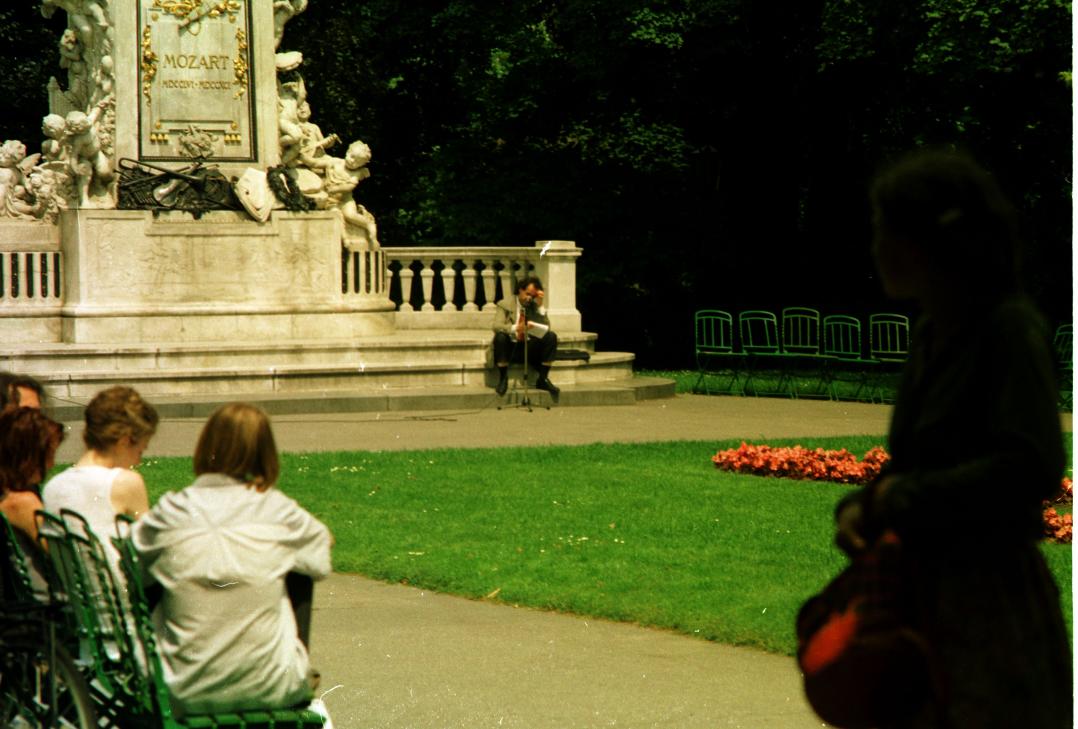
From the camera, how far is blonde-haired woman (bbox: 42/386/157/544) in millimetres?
5617

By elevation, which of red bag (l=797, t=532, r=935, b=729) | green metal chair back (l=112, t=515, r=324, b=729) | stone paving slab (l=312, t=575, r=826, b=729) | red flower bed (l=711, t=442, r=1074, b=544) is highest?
red bag (l=797, t=532, r=935, b=729)

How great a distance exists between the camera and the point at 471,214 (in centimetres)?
3344

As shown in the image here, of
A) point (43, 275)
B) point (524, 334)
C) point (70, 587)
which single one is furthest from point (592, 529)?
point (43, 275)

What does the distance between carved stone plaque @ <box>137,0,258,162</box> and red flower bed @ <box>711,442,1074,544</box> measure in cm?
925

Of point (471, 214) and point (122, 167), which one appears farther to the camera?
point (471, 214)

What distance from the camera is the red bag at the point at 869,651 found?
125 inches

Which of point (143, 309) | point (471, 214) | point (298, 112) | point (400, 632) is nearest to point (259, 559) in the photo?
point (400, 632)

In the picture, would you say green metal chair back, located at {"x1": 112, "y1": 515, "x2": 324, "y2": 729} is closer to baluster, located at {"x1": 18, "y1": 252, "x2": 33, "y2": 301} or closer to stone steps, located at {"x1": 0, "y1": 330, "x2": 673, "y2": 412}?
stone steps, located at {"x1": 0, "y1": 330, "x2": 673, "y2": 412}

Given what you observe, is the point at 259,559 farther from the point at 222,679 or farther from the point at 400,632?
the point at 400,632

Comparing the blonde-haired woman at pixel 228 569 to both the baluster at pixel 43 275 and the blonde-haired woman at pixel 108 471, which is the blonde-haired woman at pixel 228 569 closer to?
the blonde-haired woman at pixel 108 471

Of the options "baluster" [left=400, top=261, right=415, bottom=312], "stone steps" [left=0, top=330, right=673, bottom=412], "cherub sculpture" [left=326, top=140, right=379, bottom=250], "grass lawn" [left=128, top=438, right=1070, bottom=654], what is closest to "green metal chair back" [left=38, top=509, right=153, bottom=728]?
"grass lawn" [left=128, top=438, right=1070, bottom=654]

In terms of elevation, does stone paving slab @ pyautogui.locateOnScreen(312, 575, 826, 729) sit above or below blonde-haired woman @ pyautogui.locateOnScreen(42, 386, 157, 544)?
below

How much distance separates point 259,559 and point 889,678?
2.10 metres

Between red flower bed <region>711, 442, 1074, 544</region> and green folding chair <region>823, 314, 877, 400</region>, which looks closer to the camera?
red flower bed <region>711, 442, 1074, 544</region>
